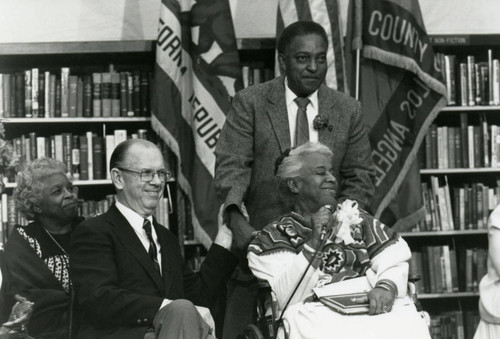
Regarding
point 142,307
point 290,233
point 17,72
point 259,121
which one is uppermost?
point 17,72

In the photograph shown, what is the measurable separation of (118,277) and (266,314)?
2.17 feet

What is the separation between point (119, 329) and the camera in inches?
140

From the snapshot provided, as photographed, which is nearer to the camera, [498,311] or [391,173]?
[498,311]

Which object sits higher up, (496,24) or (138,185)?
(496,24)

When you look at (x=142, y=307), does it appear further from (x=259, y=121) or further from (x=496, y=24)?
(x=496, y=24)

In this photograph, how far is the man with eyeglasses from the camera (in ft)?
11.5

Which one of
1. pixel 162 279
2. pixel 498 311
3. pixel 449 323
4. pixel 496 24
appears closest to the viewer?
pixel 162 279

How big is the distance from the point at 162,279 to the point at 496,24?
12.0ft

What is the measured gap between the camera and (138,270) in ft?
12.1

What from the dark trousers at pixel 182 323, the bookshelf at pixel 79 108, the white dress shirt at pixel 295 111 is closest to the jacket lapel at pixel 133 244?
the dark trousers at pixel 182 323

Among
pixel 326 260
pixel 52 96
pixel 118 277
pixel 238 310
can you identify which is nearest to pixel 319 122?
pixel 326 260

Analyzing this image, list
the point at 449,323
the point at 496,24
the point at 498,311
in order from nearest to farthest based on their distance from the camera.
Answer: the point at 498,311 < the point at 449,323 < the point at 496,24

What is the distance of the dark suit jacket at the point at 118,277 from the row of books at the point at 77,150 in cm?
197

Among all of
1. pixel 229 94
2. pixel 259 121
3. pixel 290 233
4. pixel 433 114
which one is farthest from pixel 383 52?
pixel 290 233
